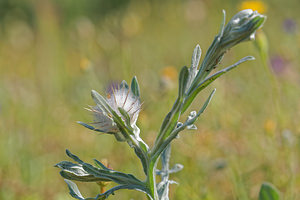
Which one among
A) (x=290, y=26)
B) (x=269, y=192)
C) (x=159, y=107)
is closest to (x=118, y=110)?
(x=269, y=192)

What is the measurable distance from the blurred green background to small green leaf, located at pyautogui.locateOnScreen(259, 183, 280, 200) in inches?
17.1

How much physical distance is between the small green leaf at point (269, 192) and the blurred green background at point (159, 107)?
435mm

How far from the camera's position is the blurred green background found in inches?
91.1

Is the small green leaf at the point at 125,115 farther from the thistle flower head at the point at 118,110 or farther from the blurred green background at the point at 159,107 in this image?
the blurred green background at the point at 159,107

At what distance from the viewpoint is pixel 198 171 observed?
2.35 m

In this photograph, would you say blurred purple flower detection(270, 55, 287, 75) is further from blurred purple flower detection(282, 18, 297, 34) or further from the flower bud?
the flower bud

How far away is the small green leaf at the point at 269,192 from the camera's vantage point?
4.72 feet

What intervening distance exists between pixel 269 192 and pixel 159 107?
2.09 metres

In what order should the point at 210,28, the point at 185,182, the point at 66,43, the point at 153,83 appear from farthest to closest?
1. the point at 66,43
2. the point at 210,28
3. the point at 153,83
4. the point at 185,182

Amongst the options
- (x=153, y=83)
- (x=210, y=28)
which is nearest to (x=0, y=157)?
(x=153, y=83)

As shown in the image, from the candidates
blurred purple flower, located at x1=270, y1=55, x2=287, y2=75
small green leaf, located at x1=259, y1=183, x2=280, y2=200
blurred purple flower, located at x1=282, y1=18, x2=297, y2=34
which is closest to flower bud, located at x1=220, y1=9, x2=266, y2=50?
small green leaf, located at x1=259, y1=183, x2=280, y2=200

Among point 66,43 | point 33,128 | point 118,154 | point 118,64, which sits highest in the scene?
point 66,43

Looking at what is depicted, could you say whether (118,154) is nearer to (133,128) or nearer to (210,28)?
(133,128)

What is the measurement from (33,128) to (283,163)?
2.28m
